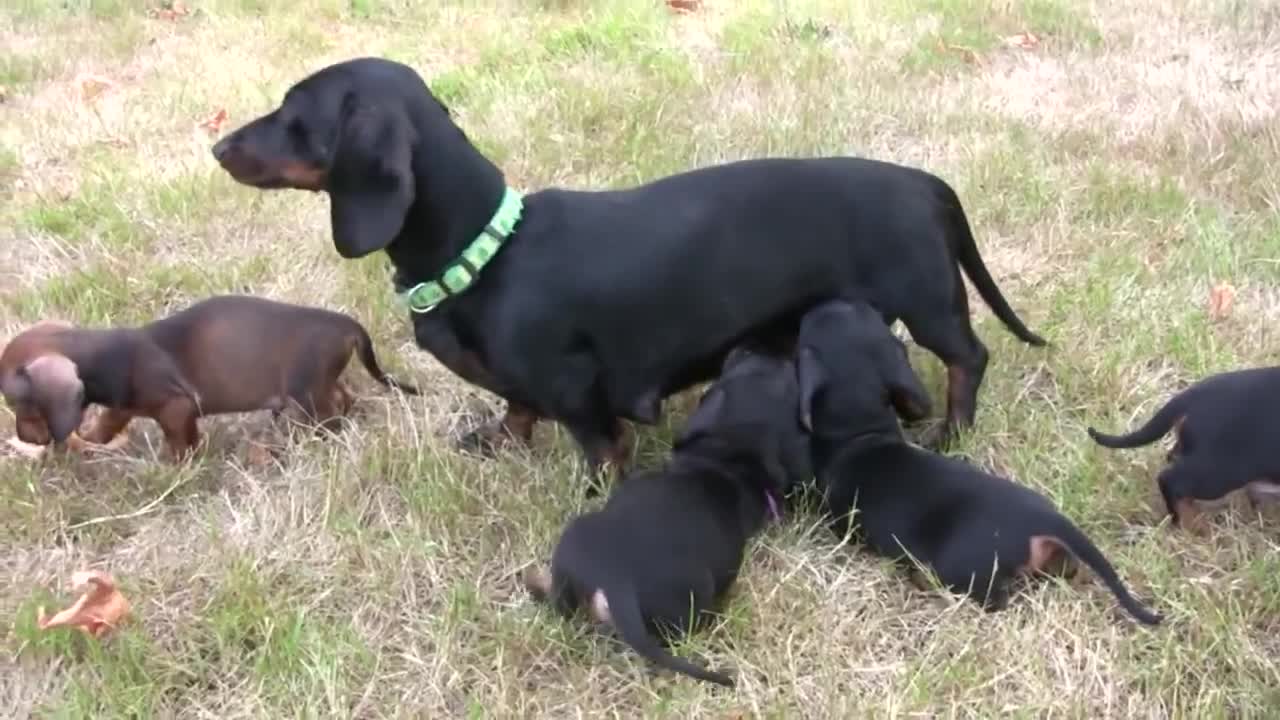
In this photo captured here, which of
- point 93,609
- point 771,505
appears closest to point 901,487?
point 771,505

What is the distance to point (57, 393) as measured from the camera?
3.14m

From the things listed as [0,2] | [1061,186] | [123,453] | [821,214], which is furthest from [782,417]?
[0,2]

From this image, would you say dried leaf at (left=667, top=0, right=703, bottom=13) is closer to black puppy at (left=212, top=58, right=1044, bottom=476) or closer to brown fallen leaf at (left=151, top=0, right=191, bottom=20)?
brown fallen leaf at (left=151, top=0, right=191, bottom=20)

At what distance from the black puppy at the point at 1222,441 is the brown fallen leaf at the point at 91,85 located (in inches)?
200

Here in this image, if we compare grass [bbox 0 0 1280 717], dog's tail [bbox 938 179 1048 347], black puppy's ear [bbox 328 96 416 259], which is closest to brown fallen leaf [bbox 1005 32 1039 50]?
grass [bbox 0 0 1280 717]

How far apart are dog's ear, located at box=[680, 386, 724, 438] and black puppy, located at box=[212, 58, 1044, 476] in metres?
0.15

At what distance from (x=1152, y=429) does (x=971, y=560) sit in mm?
633

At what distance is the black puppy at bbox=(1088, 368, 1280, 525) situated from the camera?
8.97ft

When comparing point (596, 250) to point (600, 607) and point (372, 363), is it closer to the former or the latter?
point (372, 363)

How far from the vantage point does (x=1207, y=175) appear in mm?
4723

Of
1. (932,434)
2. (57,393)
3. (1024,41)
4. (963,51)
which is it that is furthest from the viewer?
(1024,41)

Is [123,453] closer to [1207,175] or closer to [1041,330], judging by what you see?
[1041,330]

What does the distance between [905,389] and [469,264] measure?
1.08 m

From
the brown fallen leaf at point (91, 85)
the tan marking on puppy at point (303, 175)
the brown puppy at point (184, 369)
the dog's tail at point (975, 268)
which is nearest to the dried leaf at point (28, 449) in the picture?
the brown puppy at point (184, 369)
